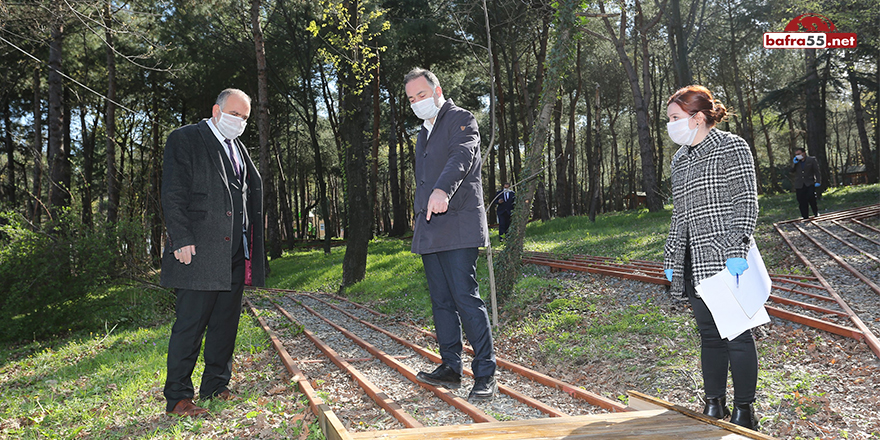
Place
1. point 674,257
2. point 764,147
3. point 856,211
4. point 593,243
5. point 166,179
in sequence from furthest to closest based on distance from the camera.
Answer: point 764,147
point 856,211
point 593,243
point 166,179
point 674,257

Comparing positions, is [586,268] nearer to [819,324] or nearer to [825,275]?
[825,275]

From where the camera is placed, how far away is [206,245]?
3.25 metres

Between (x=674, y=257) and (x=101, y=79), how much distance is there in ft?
76.1

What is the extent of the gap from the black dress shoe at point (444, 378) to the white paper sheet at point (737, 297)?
5.64 feet

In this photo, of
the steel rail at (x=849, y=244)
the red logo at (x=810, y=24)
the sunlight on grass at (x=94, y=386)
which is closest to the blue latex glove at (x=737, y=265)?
the sunlight on grass at (x=94, y=386)

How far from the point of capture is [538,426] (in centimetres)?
240

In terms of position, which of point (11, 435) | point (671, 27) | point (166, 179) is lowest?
point (11, 435)

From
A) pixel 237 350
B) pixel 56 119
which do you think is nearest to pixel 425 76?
pixel 237 350

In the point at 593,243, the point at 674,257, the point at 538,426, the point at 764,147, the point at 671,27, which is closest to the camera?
the point at 538,426

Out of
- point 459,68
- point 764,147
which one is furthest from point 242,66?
point 764,147

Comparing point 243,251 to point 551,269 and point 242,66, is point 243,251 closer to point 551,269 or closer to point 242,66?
point 551,269

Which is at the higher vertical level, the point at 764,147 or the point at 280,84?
the point at 280,84

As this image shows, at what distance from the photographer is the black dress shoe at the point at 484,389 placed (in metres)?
3.31

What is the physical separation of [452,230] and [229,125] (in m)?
1.66
